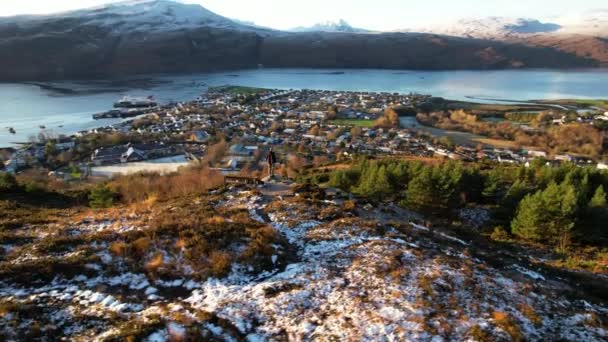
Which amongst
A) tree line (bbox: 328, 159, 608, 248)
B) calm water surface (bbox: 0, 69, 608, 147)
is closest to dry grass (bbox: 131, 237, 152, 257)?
tree line (bbox: 328, 159, 608, 248)

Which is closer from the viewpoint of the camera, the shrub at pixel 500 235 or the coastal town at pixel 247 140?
the shrub at pixel 500 235

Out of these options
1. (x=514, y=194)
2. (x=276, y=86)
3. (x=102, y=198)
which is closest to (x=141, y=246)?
(x=102, y=198)

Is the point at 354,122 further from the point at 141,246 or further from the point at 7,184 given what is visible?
the point at 141,246

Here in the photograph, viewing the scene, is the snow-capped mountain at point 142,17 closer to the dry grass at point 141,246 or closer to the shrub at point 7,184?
the shrub at point 7,184

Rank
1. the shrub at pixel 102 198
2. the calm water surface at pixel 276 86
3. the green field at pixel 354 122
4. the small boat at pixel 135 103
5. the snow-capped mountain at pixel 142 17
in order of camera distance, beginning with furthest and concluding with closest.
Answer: the snow-capped mountain at pixel 142 17, the small boat at pixel 135 103, the calm water surface at pixel 276 86, the green field at pixel 354 122, the shrub at pixel 102 198

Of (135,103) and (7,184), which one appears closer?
(7,184)

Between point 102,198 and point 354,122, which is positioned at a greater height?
point 102,198

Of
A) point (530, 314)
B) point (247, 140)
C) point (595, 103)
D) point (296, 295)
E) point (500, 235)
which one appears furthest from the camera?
point (595, 103)

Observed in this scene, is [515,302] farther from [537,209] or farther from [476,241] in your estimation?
[537,209]

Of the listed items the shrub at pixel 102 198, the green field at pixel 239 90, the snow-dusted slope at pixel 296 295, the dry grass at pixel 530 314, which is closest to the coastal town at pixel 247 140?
the green field at pixel 239 90
